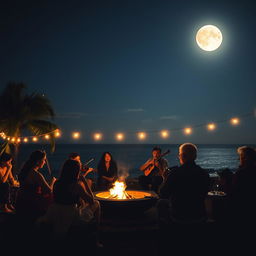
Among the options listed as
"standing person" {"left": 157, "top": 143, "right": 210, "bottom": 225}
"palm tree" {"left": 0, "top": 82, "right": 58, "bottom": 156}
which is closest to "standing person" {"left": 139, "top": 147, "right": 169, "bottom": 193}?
"standing person" {"left": 157, "top": 143, "right": 210, "bottom": 225}

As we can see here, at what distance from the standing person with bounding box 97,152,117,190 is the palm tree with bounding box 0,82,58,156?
14.7 feet

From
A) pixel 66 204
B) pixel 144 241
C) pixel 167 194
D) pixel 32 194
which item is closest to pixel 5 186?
pixel 32 194

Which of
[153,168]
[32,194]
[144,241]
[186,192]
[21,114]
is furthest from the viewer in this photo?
[21,114]

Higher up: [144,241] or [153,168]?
[153,168]

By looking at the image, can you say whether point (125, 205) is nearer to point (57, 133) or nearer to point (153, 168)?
point (153, 168)

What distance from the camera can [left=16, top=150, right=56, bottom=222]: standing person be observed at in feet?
12.0

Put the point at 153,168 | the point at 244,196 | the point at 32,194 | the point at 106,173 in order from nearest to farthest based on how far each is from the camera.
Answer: the point at 244,196 < the point at 32,194 < the point at 153,168 < the point at 106,173

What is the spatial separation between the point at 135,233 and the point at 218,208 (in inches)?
68.3

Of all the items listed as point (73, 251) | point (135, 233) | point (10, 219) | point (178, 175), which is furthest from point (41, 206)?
point (178, 175)

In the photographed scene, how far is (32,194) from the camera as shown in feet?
12.2

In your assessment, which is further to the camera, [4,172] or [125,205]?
[4,172]

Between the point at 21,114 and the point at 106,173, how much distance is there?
581 centimetres

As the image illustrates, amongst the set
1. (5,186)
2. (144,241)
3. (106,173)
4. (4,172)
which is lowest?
(144,241)

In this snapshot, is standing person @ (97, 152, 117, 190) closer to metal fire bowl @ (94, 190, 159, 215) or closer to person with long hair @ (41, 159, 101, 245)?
metal fire bowl @ (94, 190, 159, 215)
